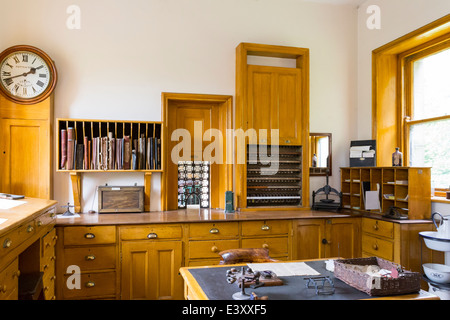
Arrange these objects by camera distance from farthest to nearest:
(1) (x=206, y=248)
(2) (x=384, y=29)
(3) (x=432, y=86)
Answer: (2) (x=384, y=29)
(3) (x=432, y=86)
(1) (x=206, y=248)

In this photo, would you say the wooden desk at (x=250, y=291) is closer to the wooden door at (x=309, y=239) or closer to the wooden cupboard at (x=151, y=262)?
the wooden cupboard at (x=151, y=262)

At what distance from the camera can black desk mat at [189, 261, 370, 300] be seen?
2055mm

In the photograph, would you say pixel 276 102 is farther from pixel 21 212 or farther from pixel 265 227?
pixel 21 212

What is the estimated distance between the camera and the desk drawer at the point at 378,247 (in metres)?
4.23

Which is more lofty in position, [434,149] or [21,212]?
[434,149]

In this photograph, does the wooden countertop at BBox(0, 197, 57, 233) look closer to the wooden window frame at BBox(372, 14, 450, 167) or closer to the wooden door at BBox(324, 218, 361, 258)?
the wooden door at BBox(324, 218, 361, 258)

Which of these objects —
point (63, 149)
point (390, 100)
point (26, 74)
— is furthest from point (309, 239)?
point (26, 74)

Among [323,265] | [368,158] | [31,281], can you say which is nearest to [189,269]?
[323,265]

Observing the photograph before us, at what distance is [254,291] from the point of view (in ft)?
6.99

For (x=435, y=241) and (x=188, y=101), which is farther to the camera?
(x=188, y=101)

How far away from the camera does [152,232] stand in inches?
159

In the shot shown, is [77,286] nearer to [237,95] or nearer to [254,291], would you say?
[254,291]

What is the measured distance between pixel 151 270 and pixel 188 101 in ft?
7.30

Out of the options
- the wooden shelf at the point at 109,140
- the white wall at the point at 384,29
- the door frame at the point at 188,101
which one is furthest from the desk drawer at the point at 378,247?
the wooden shelf at the point at 109,140
